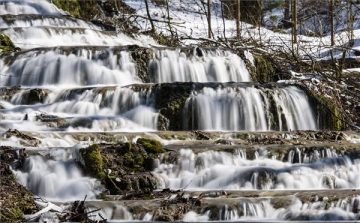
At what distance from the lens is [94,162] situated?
788cm

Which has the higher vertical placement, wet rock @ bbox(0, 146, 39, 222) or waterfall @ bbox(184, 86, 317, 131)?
waterfall @ bbox(184, 86, 317, 131)

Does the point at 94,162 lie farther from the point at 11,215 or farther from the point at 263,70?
the point at 263,70

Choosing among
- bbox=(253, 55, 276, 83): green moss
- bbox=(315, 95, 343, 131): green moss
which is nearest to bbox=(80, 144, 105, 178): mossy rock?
bbox=(315, 95, 343, 131): green moss

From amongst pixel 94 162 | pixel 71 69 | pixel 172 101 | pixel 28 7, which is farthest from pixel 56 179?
pixel 28 7

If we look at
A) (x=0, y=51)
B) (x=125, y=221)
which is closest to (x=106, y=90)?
(x=0, y=51)

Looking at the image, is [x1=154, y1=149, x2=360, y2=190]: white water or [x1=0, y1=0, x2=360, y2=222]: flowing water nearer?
[x1=0, y1=0, x2=360, y2=222]: flowing water

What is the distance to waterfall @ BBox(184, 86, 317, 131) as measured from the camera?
11703 millimetres

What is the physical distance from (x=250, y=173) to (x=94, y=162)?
6.30 ft

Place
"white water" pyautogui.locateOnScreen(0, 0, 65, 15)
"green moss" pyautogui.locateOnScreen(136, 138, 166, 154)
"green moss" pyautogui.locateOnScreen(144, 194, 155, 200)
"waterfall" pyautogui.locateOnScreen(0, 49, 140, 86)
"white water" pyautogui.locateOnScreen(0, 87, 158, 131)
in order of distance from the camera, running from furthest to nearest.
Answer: "white water" pyautogui.locateOnScreen(0, 0, 65, 15) < "waterfall" pyautogui.locateOnScreen(0, 49, 140, 86) < "white water" pyautogui.locateOnScreen(0, 87, 158, 131) < "green moss" pyautogui.locateOnScreen(136, 138, 166, 154) < "green moss" pyautogui.locateOnScreen(144, 194, 155, 200)

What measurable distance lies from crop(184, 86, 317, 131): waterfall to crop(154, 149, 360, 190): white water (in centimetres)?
318

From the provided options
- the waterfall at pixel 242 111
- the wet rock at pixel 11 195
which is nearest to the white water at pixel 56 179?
the wet rock at pixel 11 195

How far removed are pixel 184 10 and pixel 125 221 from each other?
883 inches

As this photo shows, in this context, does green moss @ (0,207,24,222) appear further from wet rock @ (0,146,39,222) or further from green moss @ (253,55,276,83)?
green moss @ (253,55,276,83)

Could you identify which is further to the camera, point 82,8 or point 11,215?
point 82,8
